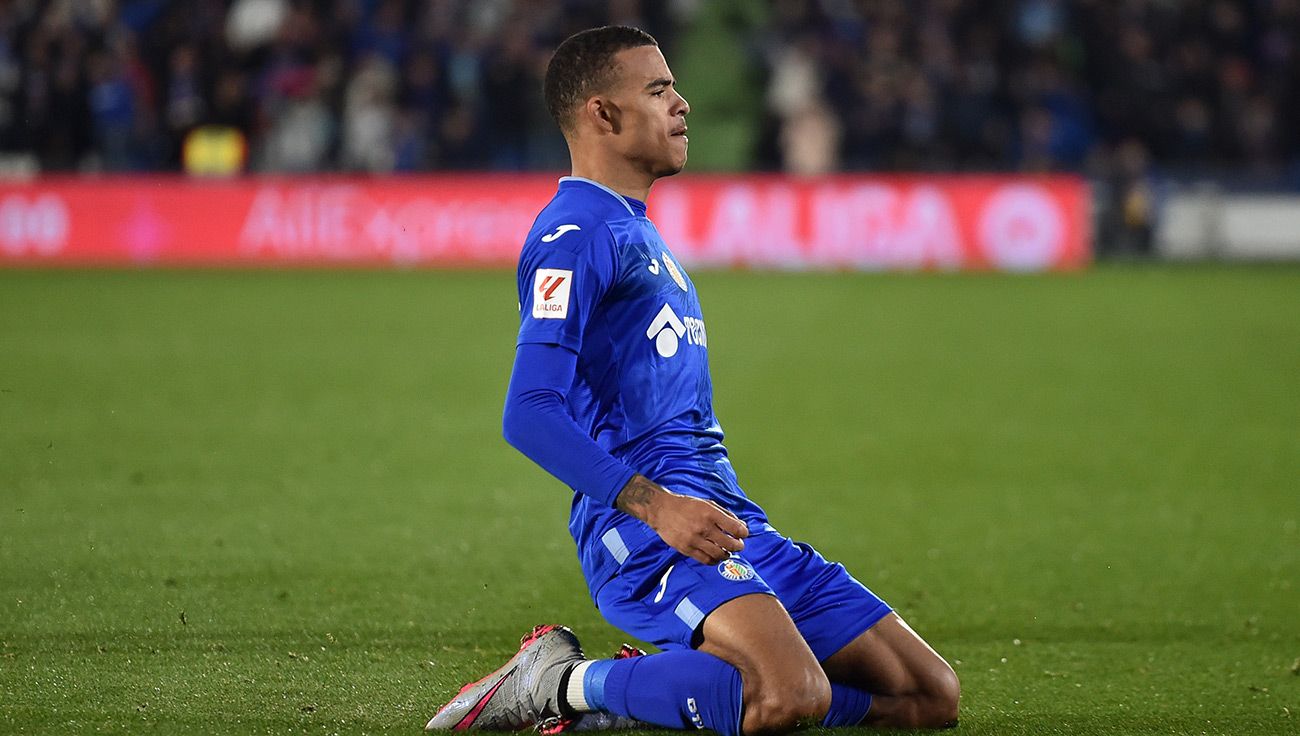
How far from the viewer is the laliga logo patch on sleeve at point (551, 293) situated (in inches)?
145

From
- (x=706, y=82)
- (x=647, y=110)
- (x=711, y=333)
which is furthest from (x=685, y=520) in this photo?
(x=706, y=82)

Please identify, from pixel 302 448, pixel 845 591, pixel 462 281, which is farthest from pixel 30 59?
pixel 845 591

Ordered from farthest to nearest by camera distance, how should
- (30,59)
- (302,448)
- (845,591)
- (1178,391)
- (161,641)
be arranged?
(30,59) < (1178,391) < (302,448) < (161,641) < (845,591)

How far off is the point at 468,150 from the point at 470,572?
51.6 feet

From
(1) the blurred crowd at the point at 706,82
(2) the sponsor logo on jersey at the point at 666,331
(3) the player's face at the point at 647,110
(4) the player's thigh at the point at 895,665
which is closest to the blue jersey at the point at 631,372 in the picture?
(2) the sponsor logo on jersey at the point at 666,331

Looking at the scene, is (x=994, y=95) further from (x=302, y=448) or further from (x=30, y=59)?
(x=302, y=448)

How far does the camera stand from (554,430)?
3.61 metres

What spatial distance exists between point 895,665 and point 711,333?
964 centimetres

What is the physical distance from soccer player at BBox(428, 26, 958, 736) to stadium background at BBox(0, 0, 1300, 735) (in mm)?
380

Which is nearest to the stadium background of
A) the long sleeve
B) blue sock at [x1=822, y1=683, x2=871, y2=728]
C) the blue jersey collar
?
blue sock at [x1=822, y1=683, x2=871, y2=728]

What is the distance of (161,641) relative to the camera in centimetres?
494

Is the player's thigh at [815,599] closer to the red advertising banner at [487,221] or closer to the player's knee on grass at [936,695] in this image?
the player's knee on grass at [936,695]

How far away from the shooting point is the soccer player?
12.0 ft

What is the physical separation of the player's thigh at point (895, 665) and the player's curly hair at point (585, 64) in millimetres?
1397
